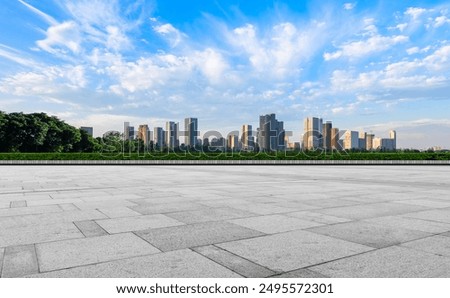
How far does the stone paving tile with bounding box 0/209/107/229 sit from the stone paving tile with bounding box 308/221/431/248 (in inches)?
162

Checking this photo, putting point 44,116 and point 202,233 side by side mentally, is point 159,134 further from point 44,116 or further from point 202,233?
point 202,233

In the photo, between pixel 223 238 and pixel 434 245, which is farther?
pixel 223 238

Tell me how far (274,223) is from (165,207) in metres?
2.73

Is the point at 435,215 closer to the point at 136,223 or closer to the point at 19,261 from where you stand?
the point at 136,223

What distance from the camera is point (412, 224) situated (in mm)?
5891

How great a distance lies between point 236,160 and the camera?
34.6 metres

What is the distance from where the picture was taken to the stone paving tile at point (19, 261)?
3.59 meters

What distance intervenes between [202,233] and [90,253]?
5.33 ft

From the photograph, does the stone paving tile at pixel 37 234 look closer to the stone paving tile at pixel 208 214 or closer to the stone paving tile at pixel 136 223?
the stone paving tile at pixel 136 223

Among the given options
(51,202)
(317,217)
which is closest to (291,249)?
(317,217)

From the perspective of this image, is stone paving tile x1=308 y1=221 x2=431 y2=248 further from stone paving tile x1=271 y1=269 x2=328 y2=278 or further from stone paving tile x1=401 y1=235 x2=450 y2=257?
stone paving tile x1=271 y1=269 x2=328 y2=278
